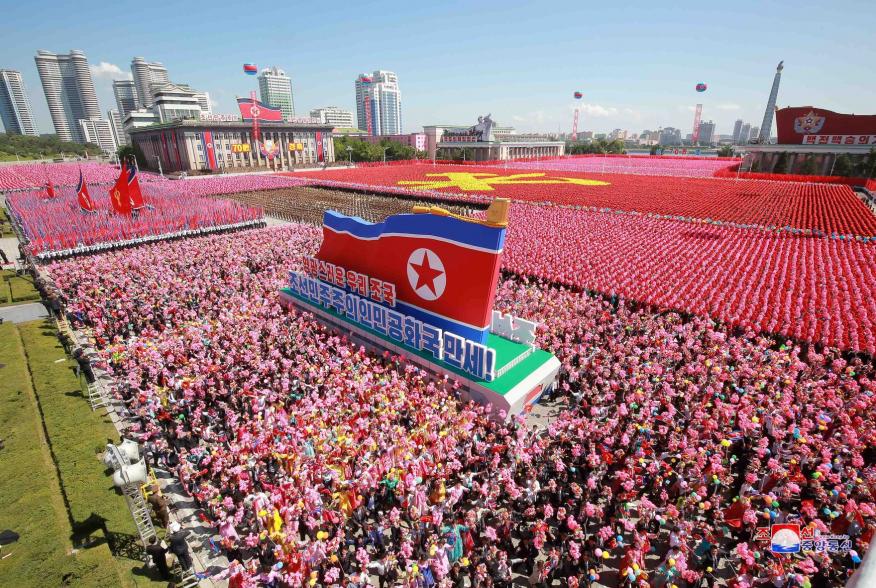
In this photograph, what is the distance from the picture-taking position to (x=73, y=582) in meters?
7.73

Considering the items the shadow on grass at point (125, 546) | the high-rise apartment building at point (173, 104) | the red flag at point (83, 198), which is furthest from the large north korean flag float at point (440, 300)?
the high-rise apartment building at point (173, 104)

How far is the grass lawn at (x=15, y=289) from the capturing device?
71.4ft

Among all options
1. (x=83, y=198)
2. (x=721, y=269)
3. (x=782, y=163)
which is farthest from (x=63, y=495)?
(x=782, y=163)

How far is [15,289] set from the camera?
23.2 metres

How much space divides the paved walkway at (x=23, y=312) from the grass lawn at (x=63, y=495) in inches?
251

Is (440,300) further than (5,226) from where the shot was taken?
No

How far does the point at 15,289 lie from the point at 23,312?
14.9ft

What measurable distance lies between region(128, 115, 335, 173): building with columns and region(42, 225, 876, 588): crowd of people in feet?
265

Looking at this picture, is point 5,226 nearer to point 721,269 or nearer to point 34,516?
point 34,516

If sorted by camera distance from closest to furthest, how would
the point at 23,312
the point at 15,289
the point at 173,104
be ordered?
the point at 23,312 → the point at 15,289 → the point at 173,104

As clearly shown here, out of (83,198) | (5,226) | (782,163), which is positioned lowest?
(5,226)

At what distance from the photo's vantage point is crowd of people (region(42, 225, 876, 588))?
7648mm
